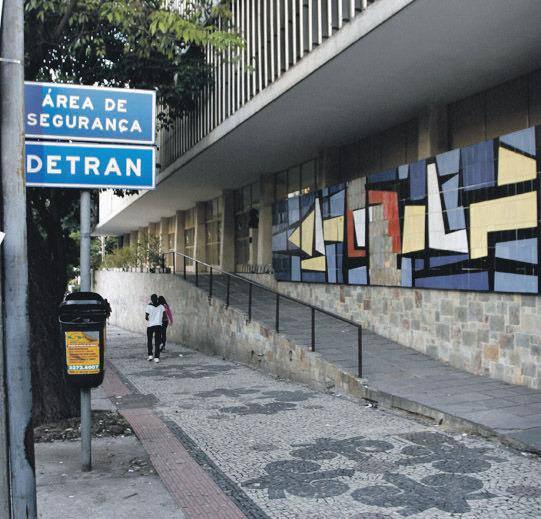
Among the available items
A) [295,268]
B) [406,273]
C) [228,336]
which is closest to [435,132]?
[406,273]

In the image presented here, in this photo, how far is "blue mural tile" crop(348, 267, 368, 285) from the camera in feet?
41.7

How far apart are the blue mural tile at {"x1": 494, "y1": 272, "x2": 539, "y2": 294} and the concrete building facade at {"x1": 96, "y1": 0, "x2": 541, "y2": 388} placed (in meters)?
0.03

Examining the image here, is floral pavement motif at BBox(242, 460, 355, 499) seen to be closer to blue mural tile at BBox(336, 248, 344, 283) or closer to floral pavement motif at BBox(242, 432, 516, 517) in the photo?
floral pavement motif at BBox(242, 432, 516, 517)

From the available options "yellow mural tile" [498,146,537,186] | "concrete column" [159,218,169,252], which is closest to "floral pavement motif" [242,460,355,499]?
"yellow mural tile" [498,146,537,186]


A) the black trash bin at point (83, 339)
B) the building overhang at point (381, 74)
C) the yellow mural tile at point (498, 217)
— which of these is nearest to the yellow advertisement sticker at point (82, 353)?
the black trash bin at point (83, 339)

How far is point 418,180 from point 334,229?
3380 mm

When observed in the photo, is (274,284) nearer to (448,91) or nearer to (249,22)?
(249,22)

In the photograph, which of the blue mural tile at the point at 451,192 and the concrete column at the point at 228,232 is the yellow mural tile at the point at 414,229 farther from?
the concrete column at the point at 228,232

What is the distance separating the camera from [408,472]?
5.23 meters

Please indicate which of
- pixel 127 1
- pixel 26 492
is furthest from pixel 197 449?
pixel 127 1

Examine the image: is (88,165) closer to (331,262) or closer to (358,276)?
(358,276)

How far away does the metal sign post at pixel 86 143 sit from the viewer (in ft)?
17.0

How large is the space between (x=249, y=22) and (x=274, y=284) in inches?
290

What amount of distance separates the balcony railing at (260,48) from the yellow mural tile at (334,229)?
3410mm
